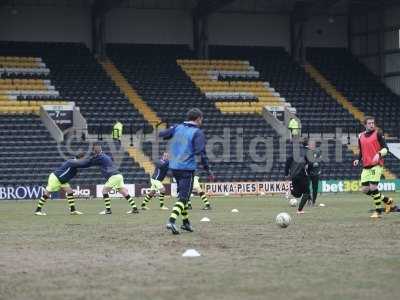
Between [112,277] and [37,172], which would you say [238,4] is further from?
[112,277]

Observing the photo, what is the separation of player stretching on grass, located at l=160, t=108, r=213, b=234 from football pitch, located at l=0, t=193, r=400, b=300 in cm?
59

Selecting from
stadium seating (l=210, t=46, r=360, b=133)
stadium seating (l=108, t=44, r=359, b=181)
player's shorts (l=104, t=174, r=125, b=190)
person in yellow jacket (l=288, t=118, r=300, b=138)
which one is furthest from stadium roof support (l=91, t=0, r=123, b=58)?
player's shorts (l=104, t=174, r=125, b=190)

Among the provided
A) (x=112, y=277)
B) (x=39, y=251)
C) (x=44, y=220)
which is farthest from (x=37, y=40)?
(x=112, y=277)

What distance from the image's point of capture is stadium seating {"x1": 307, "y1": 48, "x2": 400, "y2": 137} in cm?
5495

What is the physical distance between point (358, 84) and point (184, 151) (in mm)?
41977

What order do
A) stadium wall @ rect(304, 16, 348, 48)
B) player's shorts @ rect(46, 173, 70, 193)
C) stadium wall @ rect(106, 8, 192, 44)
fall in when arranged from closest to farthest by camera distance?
1. player's shorts @ rect(46, 173, 70, 193)
2. stadium wall @ rect(106, 8, 192, 44)
3. stadium wall @ rect(304, 16, 348, 48)

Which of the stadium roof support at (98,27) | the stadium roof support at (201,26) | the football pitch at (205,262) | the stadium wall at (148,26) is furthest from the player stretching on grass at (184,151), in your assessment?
the stadium wall at (148,26)

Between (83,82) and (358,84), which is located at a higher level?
(83,82)

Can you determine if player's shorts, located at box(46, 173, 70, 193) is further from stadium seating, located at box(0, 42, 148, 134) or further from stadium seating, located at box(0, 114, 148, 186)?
stadium seating, located at box(0, 42, 148, 134)

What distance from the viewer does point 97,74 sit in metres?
52.3

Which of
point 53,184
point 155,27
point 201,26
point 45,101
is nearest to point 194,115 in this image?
point 53,184

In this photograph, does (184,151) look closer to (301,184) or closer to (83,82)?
(301,184)

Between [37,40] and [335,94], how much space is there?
684 inches

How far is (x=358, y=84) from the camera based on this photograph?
57938 mm
